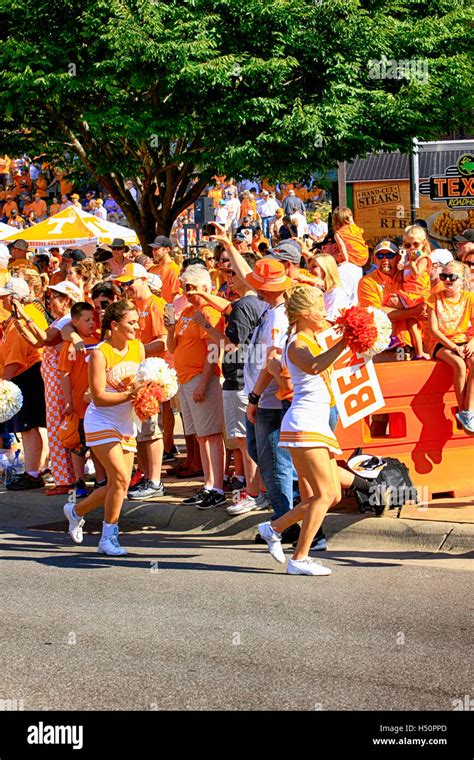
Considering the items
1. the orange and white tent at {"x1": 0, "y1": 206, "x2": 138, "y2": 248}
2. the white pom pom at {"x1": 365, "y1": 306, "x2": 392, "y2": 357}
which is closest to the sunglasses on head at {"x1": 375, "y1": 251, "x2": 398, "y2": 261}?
the white pom pom at {"x1": 365, "y1": 306, "x2": 392, "y2": 357}

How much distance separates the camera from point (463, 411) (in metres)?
10.1

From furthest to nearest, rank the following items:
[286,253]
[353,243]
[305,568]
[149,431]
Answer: [353,243] < [149,431] < [286,253] < [305,568]

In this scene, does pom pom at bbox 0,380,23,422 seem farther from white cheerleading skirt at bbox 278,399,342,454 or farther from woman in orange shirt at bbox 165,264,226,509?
white cheerleading skirt at bbox 278,399,342,454

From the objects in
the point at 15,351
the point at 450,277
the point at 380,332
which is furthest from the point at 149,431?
the point at 450,277

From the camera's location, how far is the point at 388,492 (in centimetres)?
952

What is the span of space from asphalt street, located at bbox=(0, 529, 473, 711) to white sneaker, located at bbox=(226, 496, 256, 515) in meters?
0.73

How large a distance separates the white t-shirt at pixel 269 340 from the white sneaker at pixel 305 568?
1358 millimetres

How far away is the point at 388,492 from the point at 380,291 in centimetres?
258

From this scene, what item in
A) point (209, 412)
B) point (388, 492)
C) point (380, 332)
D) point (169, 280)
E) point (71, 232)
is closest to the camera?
point (380, 332)

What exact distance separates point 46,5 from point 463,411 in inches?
559

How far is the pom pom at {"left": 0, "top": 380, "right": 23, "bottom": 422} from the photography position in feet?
35.0

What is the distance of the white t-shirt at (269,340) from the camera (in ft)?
30.3

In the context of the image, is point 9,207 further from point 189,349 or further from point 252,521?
point 252,521
